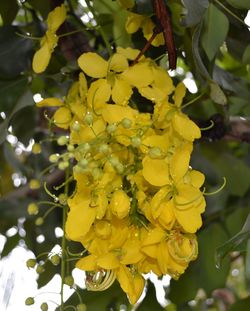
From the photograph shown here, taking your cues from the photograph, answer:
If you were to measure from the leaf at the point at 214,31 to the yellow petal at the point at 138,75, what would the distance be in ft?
0.27

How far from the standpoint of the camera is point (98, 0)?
64 cm

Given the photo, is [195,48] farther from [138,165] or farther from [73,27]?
[73,27]

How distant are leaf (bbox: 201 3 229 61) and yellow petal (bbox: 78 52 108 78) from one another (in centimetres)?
10

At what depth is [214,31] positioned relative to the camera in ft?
2.00

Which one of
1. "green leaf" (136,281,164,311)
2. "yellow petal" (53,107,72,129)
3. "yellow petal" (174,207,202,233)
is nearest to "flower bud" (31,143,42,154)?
"yellow petal" (53,107,72,129)

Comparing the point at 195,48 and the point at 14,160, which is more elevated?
the point at 195,48

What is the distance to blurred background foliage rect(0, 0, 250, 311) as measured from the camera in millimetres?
623

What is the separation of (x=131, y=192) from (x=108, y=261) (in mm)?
47

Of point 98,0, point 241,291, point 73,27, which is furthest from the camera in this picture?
point 241,291

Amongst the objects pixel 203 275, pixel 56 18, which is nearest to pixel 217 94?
pixel 56 18

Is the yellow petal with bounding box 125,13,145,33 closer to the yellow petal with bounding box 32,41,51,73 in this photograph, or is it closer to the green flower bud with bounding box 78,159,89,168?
the yellow petal with bounding box 32,41,51,73

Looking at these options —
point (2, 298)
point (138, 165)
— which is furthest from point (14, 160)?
point (138, 165)

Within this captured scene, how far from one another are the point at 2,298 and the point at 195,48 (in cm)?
40

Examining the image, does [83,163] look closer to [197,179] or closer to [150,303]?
[197,179]
